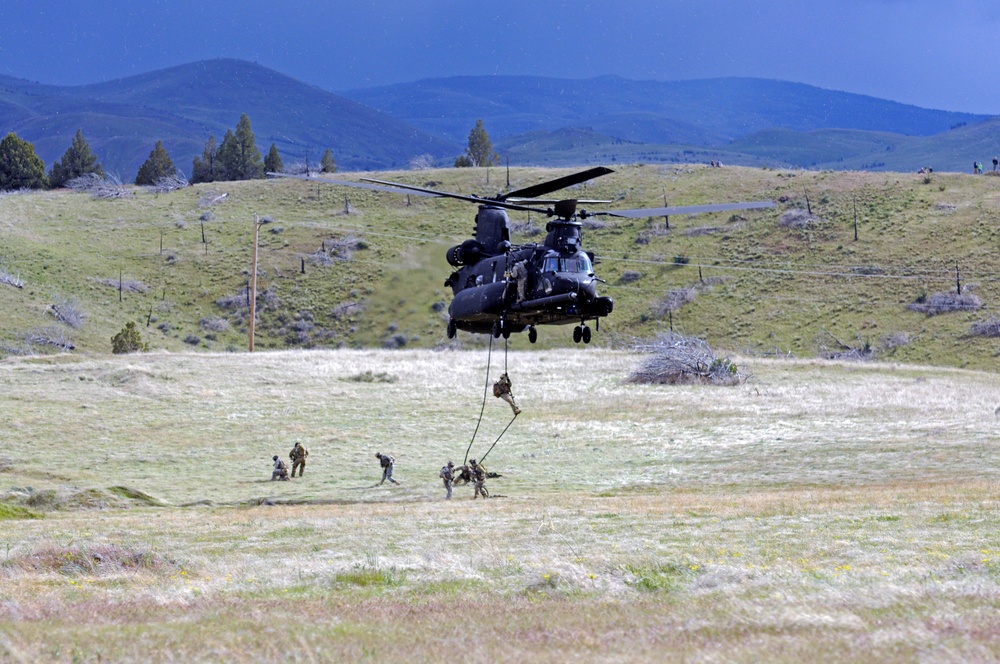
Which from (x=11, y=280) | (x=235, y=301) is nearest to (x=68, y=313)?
(x=11, y=280)

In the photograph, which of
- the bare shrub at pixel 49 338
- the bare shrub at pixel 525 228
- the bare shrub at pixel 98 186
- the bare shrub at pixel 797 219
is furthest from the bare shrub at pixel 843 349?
the bare shrub at pixel 98 186

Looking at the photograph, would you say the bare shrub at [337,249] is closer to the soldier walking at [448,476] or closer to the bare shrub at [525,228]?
the bare shrub at [525,228]

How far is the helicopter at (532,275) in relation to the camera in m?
23.6

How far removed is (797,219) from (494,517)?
277ft

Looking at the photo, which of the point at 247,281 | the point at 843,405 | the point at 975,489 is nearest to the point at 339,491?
the point at 975,489

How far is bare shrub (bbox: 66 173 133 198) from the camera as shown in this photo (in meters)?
119

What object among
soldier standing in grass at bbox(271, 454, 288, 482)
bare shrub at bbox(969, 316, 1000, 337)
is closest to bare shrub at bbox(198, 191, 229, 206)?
bare shrub at bbox(969, 316, 1000, 337)

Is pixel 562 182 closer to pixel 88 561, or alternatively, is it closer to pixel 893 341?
pixel 88 561

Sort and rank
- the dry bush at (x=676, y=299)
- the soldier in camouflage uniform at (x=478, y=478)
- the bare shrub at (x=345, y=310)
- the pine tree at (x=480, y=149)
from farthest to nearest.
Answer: the pine tree at (x=480, y=149), the bare shrub at (x=345, y=310), the dry bush at (x=676, y=299), the soldier in camouflage uniform at (x=478, y=478)

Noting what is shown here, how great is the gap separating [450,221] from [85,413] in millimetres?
65029

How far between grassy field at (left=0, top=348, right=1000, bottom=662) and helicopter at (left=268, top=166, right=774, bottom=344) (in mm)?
4226

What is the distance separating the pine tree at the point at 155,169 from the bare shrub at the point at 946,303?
84.2 meters

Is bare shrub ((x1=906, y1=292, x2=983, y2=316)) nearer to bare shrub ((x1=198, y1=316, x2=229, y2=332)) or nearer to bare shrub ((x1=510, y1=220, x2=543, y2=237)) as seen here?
bare shrub ((x1=510, y1=220, x2=543, y2=237))

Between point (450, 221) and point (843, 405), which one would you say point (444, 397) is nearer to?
point (843, 405)
